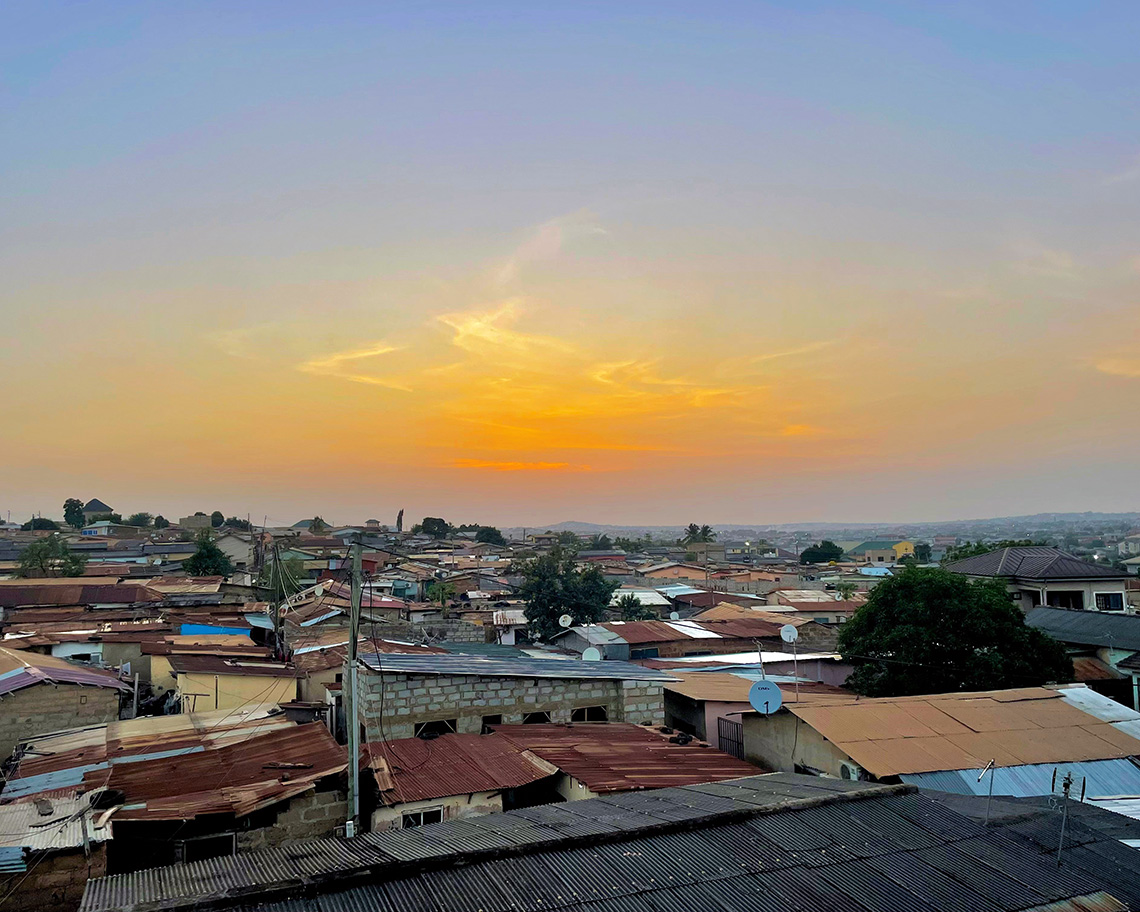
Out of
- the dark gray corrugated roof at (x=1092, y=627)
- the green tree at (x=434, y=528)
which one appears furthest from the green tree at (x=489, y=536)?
the dark gray corrugated roof at (x=1092, y=627)

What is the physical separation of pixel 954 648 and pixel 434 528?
118 metres

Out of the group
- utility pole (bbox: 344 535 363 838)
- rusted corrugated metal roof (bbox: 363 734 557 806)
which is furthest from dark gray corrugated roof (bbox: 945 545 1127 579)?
utility pole (bbox: 344 535 363 838)

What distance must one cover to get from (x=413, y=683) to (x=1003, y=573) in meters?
30.1

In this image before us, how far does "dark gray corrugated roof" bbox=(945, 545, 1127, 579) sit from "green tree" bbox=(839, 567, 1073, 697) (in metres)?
13.4

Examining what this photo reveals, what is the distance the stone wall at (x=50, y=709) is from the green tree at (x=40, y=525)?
95551 mm

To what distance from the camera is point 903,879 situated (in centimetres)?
734

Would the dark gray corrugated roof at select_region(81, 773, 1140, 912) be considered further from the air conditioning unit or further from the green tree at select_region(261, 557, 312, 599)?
the green tree at select_region(261, 557, 312, 599)

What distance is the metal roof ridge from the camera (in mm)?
5926

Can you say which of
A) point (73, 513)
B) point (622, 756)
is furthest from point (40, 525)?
point (622, 756)

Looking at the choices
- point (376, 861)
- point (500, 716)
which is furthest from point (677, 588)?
point (376, 861)

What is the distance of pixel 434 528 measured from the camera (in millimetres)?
133750

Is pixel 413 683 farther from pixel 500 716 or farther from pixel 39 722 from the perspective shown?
pixel 39 722

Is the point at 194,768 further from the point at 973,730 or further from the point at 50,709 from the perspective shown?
the point at 973,730

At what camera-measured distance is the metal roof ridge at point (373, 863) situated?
19.4 feet
